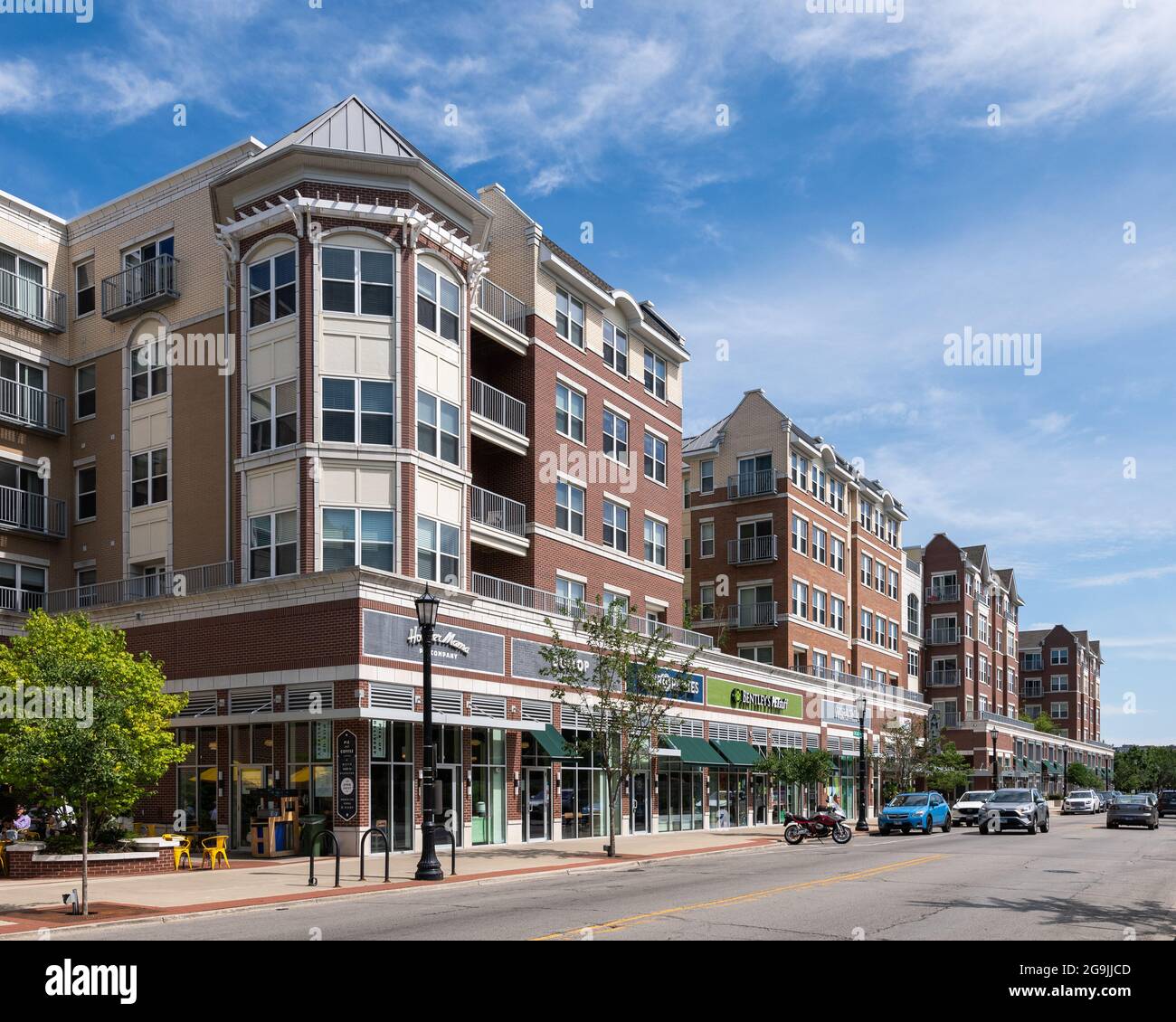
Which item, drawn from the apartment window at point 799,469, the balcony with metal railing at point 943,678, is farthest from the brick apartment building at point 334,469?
the balcony with metal railing at point 943,678

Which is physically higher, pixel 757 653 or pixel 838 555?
pixel 838 555

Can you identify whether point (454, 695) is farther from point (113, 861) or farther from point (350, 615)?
point (113, 861)

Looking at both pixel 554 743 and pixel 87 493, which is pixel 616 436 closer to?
pixel 554 743

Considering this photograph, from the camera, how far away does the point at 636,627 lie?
4406 cm

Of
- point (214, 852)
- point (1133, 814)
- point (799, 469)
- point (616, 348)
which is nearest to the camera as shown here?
point (214, 852)

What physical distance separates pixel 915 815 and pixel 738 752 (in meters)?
7.84

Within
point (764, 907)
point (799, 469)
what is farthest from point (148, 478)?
point (799, 469)

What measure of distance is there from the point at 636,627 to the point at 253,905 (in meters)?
26.4

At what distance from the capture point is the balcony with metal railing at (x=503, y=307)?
39.3 meters

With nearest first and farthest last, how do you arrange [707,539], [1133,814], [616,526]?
[616,526] < [1133,814] < [707,539]

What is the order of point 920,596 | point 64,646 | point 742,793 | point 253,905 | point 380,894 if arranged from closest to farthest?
point 253,905 → point 380,894 → point 64,646 → point 742,793 → point 920,596

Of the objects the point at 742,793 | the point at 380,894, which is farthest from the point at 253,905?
the point at 742,793

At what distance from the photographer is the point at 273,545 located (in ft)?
105

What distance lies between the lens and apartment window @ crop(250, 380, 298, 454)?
106 feet
